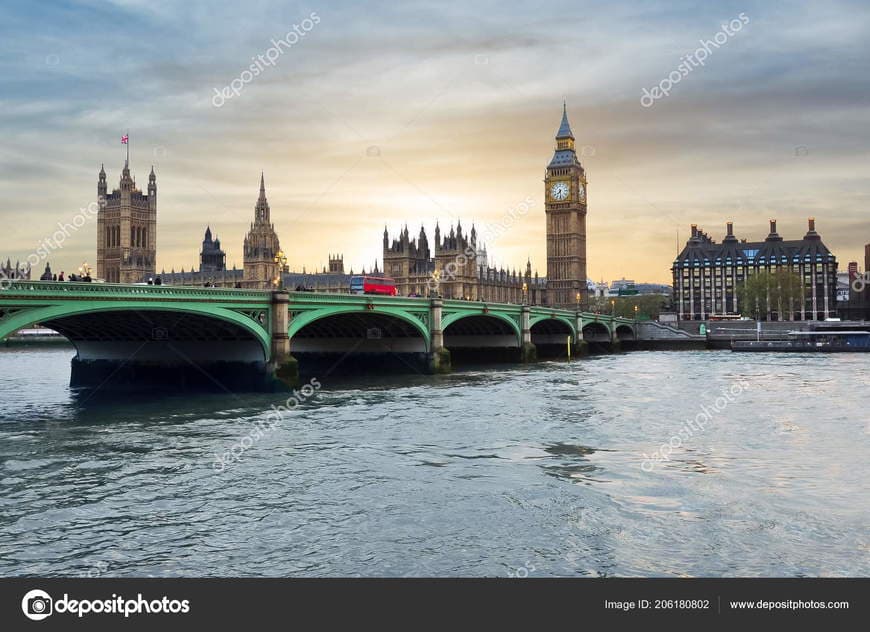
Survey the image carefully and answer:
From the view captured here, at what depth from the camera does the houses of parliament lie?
14975cm

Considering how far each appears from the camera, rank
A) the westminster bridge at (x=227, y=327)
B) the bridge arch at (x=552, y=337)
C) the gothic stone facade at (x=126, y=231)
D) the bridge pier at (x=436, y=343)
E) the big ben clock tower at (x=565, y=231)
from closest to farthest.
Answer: the westminster bridge at (x=227, y=327) → the bridge pier at (x=436, y=343) → the bridge arch at (x=552, y=337) → the big ben clock tower at (x=565, y=231) → the gothic stone facade at (x=126, y=231)

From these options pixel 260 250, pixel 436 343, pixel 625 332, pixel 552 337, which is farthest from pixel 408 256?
pixel 436 343

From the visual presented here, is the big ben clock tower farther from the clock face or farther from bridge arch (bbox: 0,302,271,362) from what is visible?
bridge arch (bbox: 0,302,271,362)

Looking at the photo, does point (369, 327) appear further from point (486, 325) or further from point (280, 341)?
point (486, 325)

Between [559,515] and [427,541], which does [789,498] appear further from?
[427,541]

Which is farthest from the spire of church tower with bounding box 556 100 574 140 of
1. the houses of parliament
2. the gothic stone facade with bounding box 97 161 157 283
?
the gothic stone facade with bounding box 97 161 157 283

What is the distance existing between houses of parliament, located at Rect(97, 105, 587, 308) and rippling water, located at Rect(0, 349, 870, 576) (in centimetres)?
11222

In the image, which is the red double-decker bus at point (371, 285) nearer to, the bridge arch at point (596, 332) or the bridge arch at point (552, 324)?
the bridge arch at point (552, 324)

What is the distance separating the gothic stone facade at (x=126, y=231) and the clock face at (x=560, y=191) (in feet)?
307

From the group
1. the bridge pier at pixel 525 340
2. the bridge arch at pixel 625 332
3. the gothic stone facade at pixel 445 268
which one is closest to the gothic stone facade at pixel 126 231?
the gothic stone facade at pixel 445 268

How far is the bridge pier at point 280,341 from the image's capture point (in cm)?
3706

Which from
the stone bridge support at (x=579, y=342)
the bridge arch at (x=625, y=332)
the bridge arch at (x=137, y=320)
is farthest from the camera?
the bridge arch at (x=625, y=332)

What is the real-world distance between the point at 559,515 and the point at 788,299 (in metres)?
137

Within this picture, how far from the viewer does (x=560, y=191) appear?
18000 cm
